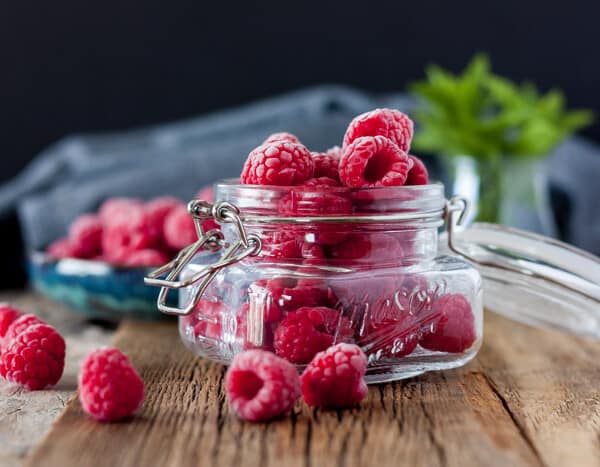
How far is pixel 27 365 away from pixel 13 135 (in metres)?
1.79

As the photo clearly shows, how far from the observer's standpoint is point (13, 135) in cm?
252

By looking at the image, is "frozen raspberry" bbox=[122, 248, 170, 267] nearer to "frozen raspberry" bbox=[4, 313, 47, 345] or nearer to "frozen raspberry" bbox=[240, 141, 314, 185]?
"frozen raspberry" bbox=[4, 313, 47, 345]

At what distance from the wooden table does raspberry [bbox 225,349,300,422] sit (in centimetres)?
1

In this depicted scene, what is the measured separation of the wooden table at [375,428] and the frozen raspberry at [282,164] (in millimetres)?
231

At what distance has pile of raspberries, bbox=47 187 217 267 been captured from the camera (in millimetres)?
1320

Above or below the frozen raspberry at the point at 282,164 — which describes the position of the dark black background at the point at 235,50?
above

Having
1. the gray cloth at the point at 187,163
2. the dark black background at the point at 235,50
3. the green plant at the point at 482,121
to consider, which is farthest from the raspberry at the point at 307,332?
the dark black background at the point at 235,50

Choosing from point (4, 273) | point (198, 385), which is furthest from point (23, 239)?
point (198, 385)

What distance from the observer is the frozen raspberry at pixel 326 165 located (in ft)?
2.90

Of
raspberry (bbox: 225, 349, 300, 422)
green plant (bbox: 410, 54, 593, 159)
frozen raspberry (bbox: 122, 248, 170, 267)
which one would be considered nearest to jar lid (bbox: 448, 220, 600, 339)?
raspberry (bbox: 225, 349, 300, 422)

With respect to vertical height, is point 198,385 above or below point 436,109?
below

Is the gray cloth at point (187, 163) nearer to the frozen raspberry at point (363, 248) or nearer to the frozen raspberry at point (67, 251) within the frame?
the frozen raspberry at point (67, 251)

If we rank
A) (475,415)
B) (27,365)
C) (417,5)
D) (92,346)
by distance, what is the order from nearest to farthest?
(475,415), (27,365), (92,346), (417,5)

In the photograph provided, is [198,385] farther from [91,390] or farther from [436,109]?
[436,109]
